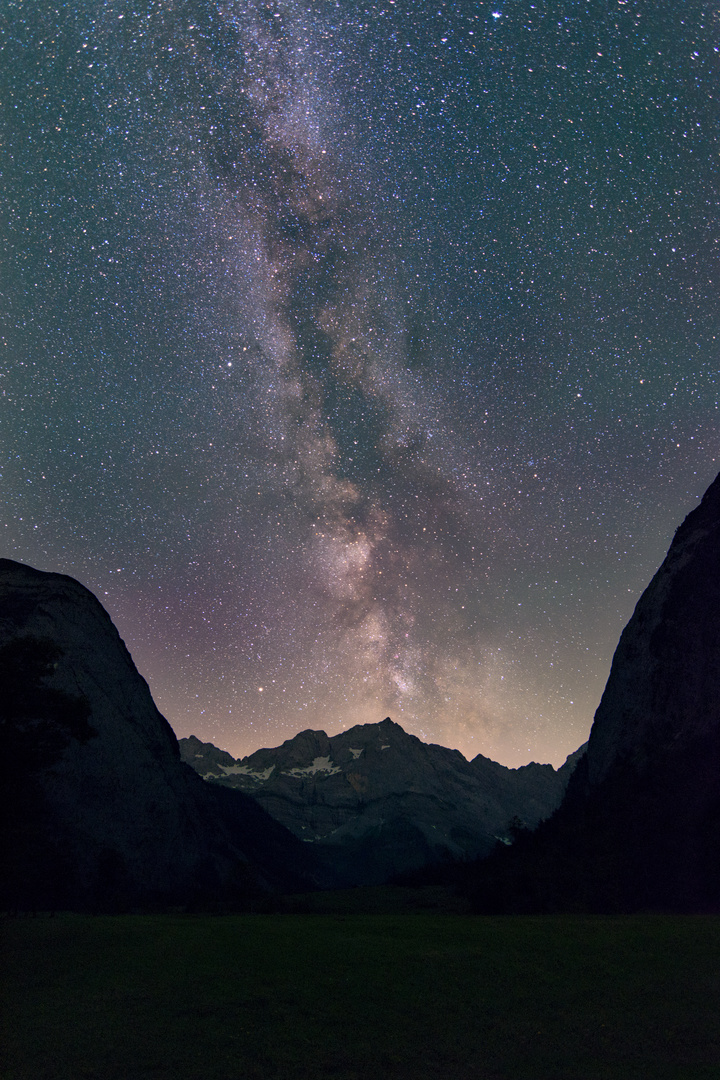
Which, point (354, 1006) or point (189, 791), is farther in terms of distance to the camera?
point (189, 791)

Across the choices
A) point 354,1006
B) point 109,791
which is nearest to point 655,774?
point 354,1006

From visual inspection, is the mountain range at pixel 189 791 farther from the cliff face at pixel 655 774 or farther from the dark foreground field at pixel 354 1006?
the dark foreground field at pixel 354 1006

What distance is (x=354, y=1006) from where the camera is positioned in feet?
47.0

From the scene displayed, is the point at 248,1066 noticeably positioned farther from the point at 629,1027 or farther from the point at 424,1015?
the point at 629,1027

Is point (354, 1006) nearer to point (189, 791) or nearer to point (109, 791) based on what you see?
point (109, 791)

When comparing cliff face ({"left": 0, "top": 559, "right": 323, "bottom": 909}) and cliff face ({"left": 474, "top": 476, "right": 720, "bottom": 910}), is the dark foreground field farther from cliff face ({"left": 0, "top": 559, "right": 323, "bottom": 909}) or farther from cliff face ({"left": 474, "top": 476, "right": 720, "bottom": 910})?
cliff face ({"left": 0, "top": 559, "right": 323, "bottom": 909})

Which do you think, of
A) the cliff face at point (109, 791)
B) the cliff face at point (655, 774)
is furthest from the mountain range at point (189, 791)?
the cliff face at point (109, 791)

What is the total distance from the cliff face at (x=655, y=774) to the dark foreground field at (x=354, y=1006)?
116 feet

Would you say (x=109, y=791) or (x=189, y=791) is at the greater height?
(x=189, y=791)

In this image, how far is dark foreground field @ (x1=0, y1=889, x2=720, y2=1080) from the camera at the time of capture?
11.2 meters

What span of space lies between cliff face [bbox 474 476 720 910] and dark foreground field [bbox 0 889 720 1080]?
35.3 m

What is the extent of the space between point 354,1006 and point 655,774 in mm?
58682

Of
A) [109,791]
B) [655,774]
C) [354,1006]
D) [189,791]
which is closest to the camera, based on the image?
[354,1006]

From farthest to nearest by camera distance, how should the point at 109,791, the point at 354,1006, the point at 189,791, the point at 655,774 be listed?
the point at 189,791
the point at 109,791
the point at 655,774
the point at 354,1006
